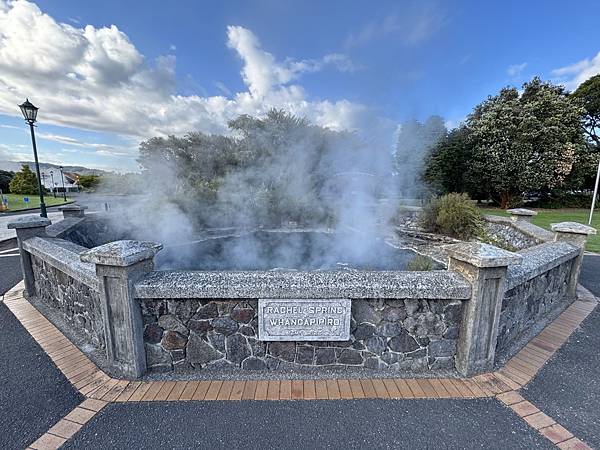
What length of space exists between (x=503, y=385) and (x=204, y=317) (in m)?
2.03

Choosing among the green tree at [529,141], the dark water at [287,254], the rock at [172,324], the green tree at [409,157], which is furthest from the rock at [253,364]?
the green tree at [529,141]

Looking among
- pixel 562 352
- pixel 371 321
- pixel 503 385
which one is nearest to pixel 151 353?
pixel 371 321

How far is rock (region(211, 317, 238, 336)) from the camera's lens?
190 cm

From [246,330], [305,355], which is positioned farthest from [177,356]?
[305,355]

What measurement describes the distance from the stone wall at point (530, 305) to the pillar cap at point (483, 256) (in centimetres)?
45

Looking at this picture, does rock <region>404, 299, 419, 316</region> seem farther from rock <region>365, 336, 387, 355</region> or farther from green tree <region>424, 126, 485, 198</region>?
green tree <region>424, 126, 485, 198</region>

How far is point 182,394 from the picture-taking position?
69.4 inches

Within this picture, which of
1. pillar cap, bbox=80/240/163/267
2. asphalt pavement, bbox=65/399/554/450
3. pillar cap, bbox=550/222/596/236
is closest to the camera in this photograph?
asphalt pavement, bbox=65/399/554/450

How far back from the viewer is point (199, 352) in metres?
1.94

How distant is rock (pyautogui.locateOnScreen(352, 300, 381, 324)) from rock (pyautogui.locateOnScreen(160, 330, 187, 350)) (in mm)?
1166

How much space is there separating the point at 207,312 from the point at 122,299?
1.73 ft

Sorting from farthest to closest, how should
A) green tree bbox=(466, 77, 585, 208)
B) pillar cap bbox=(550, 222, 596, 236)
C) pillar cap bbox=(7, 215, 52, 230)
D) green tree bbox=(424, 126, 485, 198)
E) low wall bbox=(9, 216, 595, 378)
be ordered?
green tree bbox=(424, 126, 485, 198) < green tree bbox=(466, 77, 585, 208) < pillar cap bbox=(550, 222, 596, 236) < pillar cap bbox=(7, 215, 52, 230) < low wall bbox=(9, 216, 595, 378)

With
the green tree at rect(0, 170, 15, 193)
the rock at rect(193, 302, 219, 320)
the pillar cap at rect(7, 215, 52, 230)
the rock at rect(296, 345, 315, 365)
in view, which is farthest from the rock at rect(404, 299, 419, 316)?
the green tree at rect(0, 170, 15, 193)

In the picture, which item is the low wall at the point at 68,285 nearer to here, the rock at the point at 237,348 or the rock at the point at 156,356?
the rock at the point at 156,356
